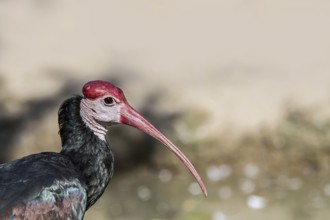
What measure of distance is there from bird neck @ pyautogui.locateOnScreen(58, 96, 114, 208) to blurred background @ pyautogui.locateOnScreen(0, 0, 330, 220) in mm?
2753

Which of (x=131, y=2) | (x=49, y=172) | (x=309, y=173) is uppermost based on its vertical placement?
(x=49, y=172)

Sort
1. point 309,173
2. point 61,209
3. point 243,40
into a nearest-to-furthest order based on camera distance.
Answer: point 61,209 → point 309,173 → point 243,40

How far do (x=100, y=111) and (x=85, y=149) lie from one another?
264mm

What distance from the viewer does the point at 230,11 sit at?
40.6 feet

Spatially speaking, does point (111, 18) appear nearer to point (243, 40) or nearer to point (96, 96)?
point (243, 40)

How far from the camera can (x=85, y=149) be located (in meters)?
8.06

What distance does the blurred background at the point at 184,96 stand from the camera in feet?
37.0

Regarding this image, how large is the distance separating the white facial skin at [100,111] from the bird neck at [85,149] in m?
0.04

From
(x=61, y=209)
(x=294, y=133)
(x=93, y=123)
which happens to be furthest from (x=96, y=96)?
(x=294, y=133)

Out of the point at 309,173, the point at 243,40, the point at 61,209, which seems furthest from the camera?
the point at 243,40

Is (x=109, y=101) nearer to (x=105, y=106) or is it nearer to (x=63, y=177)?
(x=105, y=106)

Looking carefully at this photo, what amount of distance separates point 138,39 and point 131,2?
0.53m

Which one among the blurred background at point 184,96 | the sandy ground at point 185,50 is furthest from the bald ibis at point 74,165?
the sandy ground at point 185,50

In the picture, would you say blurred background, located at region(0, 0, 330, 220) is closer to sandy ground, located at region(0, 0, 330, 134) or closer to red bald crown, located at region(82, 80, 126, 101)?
sandy ground, located at region(0, 0, 330, 134)
